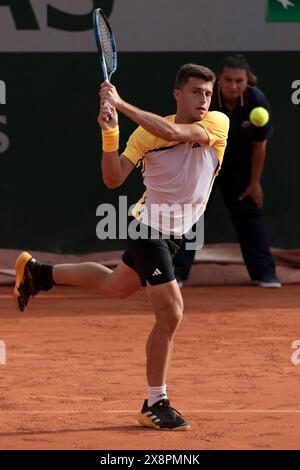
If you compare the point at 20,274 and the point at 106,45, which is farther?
the point at 20,274

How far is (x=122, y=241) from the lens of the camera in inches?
456

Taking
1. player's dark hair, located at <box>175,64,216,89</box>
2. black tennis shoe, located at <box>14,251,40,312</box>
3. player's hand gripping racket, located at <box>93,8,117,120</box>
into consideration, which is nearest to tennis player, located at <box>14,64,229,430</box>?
player's dark hair, located at <box>175,64,216,89</box>

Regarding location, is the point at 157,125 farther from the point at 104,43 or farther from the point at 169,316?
the point at 169,316

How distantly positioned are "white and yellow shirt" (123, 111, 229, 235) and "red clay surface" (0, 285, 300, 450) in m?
1.04

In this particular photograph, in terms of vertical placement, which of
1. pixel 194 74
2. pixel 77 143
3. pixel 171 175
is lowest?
pixel 77 143

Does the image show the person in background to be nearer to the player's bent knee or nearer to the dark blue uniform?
the dark blue uniform

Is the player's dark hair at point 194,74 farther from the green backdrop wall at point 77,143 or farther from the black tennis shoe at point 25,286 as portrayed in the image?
the green backdrop wall at point 77,143

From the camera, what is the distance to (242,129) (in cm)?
1070

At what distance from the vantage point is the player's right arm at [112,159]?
18.6 ft

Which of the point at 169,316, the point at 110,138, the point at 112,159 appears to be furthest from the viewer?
the point at 169,316

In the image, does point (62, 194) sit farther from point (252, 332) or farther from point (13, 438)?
point (13, 438)

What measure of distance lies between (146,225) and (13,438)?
125 centimetres

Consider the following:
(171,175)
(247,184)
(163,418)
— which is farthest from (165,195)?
(247,184)

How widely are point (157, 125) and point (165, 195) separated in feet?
1.37
